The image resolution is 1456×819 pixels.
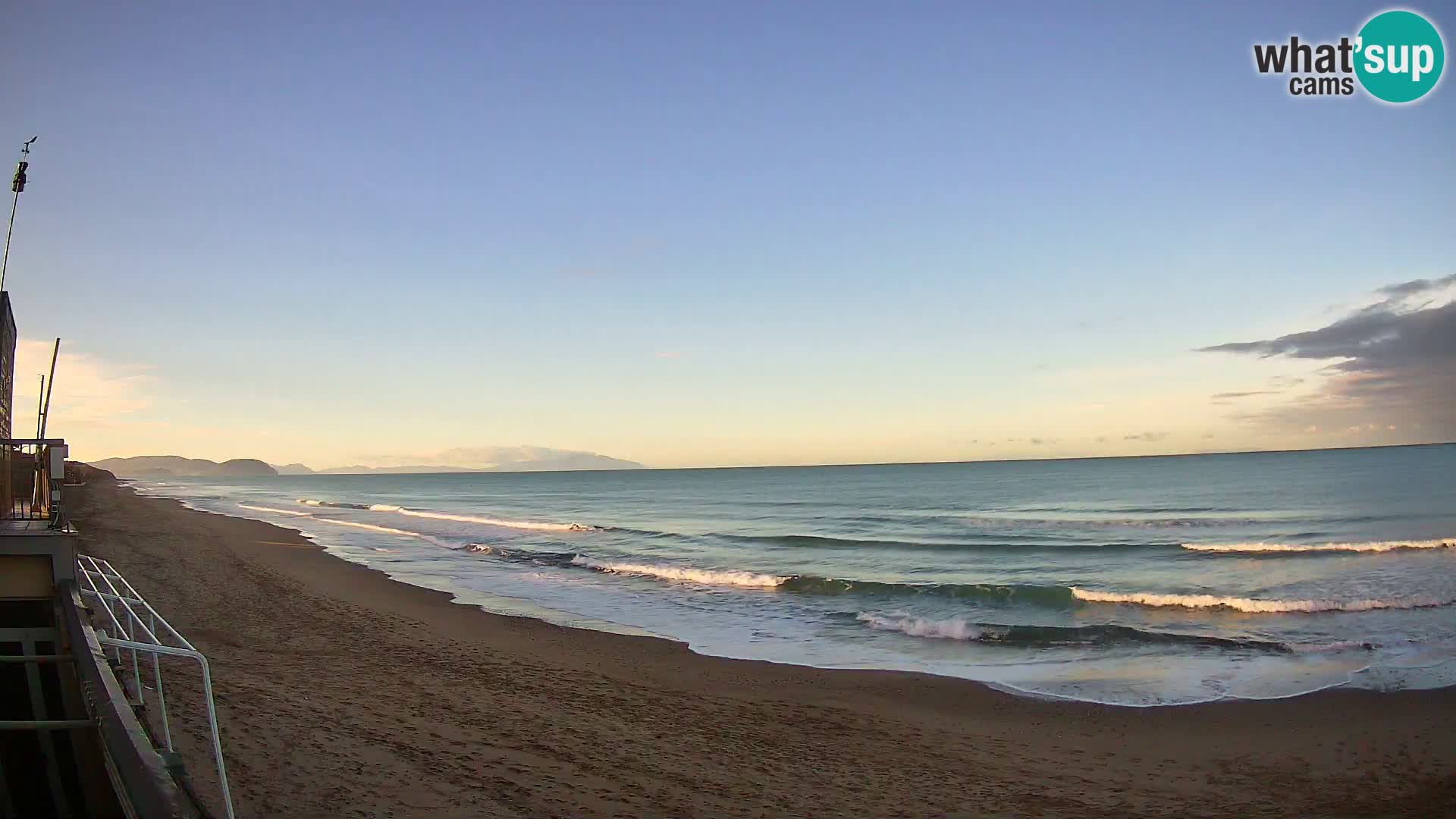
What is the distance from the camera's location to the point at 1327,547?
26.1 meters

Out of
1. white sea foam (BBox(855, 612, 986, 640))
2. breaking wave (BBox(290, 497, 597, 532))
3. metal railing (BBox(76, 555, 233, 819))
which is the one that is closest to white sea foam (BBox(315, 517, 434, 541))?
breaking wave (BBox(290, 497, 597, 532))

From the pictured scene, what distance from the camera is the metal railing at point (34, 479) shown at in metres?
9.62

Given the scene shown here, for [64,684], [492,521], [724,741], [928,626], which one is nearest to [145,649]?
[64,684]

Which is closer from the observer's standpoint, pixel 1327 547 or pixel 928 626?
pixel 928 626

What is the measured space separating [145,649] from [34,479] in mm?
7394

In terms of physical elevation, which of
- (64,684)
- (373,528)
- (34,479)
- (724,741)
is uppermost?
(34,479)

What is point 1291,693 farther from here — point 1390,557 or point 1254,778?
A: point 1390,557

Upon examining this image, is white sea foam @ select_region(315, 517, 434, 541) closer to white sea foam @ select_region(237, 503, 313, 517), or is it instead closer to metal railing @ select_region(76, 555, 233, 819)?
white sea foam @ select_region(237, 503, 313, 517)

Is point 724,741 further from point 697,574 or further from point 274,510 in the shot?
point 274,510

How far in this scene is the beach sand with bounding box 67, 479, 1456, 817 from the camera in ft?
22.2

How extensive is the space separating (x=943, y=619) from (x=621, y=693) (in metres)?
7.97

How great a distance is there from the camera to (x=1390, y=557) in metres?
22.9

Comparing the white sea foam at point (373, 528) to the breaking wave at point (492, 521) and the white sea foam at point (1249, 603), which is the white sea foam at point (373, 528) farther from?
the white sea foam at point (1249, 603)

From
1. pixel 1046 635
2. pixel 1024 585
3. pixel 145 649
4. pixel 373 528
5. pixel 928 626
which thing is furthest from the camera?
pixel 373 528
